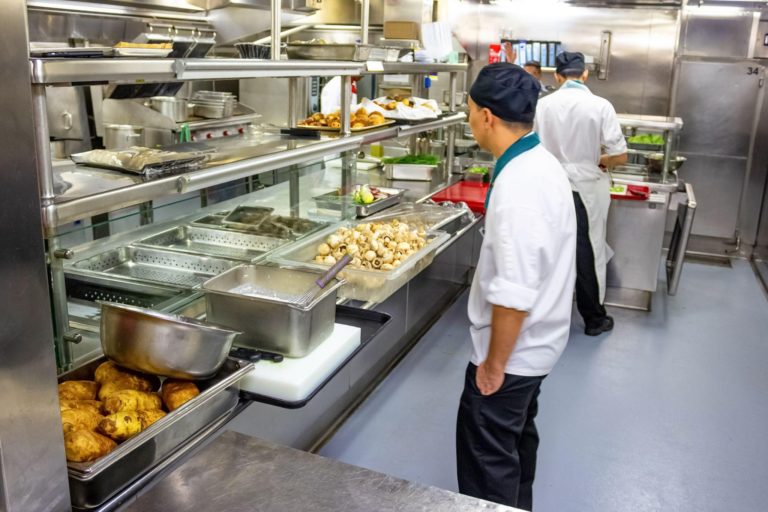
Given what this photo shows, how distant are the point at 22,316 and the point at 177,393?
1.91 feet

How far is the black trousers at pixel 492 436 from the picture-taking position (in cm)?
210

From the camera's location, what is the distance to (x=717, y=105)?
6.30m

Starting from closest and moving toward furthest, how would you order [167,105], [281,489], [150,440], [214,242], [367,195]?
1. [281,489]
2. [150,440]
3. [214,242]
4. [367,195]
5. [167,105]

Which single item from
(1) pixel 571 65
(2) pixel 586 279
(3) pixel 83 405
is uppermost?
(1) pixel 571 65

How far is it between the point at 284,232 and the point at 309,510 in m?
1.92

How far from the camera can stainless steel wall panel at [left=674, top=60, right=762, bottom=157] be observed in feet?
20.4

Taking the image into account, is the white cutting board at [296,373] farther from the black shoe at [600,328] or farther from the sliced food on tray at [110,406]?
the black shoe at [600,328]

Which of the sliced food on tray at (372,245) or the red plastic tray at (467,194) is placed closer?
the sliced food on tray at (372,245)

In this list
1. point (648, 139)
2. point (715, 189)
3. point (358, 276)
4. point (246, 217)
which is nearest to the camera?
point (246, 217)

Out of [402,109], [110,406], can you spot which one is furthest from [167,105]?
[110,406]

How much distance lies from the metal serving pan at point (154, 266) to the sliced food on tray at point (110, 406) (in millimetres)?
568

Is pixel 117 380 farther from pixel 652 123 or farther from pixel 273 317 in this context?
pixel 652 123

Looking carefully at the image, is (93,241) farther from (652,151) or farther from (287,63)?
(652,151)

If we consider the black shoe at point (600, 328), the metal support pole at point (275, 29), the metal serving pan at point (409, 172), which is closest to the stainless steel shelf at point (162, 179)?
the metal support pole at point (275, 29)
